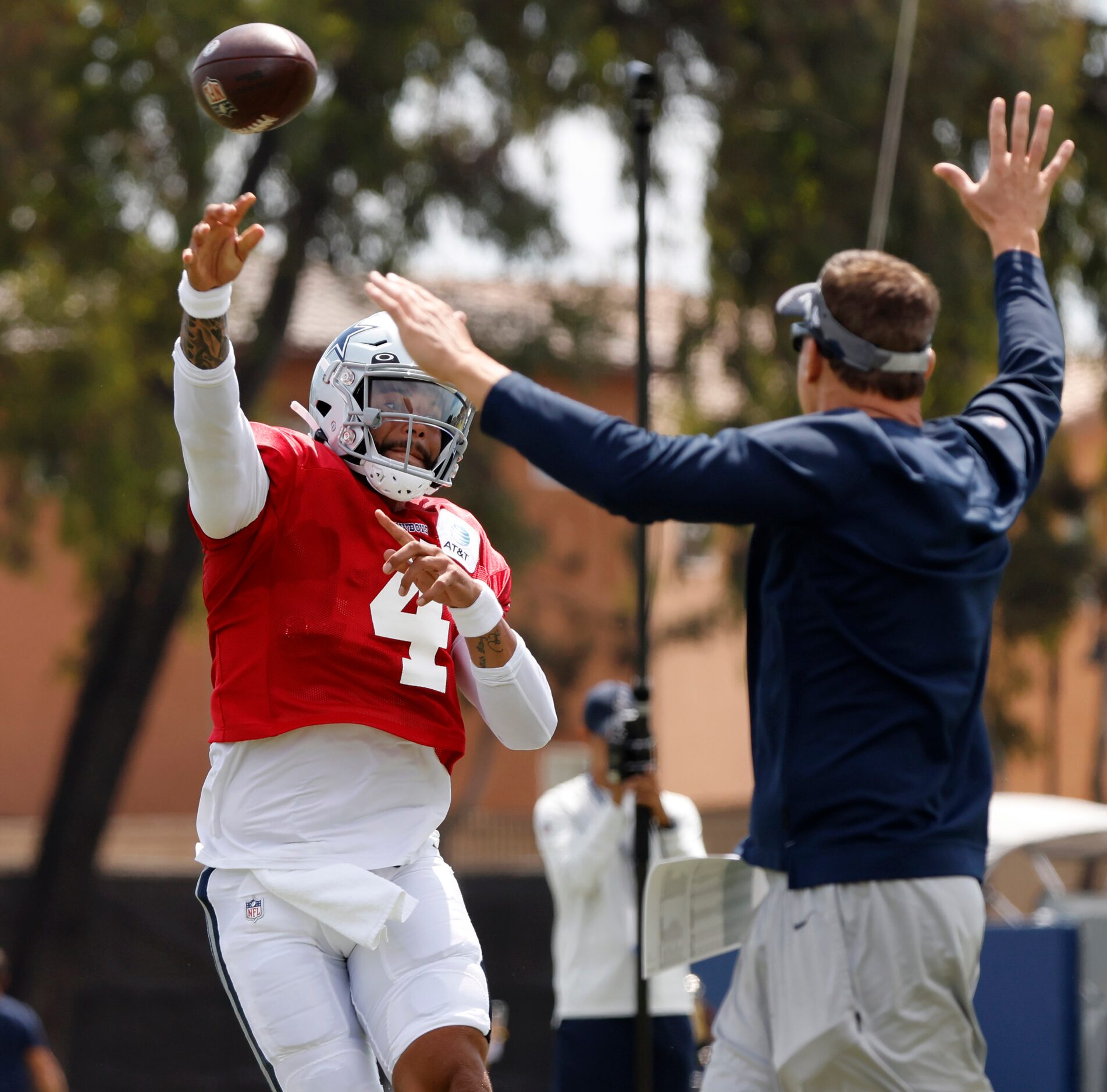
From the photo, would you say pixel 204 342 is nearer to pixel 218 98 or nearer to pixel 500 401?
pixel 500 401

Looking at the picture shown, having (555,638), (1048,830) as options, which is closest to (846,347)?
(1048,830)

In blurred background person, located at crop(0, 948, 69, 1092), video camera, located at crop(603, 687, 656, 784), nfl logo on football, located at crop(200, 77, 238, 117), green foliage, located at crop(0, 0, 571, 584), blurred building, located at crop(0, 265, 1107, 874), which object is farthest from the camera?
blurred building, located at crop(0, 265, 1107, 874)

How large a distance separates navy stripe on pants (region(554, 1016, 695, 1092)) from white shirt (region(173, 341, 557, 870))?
3.02 metres

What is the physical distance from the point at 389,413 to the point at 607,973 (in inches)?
133

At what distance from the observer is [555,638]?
1878cm

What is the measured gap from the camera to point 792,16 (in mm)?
11469

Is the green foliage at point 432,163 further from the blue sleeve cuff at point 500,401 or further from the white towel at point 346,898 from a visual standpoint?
the blue sleeve cuff at point 500,401

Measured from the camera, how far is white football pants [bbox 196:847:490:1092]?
3.30 meters

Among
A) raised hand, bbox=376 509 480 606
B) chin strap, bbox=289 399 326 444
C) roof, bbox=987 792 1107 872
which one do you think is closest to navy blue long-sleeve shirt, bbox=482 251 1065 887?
raised hand, bbox=376 509 480 606

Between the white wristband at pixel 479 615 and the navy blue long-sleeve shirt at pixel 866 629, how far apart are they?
0.59m

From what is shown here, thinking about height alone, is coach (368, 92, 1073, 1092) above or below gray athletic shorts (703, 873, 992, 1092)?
above

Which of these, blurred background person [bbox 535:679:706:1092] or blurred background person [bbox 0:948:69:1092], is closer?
blurred background person [bbox 535:679:706:1092]

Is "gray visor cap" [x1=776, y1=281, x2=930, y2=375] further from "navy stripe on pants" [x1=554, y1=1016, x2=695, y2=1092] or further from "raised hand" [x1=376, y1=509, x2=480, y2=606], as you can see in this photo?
"navy stripe on pants" [x1=554, y1=1016, x2=695, y2=1092]

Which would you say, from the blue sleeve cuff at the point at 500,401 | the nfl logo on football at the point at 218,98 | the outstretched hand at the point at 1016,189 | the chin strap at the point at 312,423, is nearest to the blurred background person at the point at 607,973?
the chin strap at the point at 312,423
